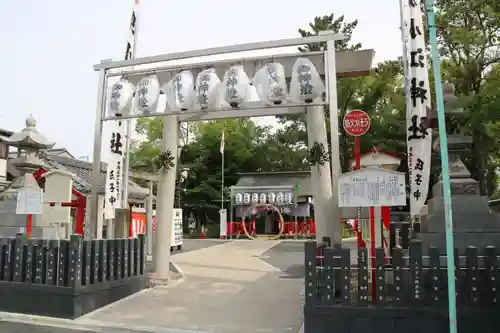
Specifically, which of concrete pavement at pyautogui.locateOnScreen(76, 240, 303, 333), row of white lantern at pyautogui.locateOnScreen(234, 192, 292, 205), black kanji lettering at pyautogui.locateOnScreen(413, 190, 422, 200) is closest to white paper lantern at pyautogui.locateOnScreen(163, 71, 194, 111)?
concrete pavement at pyautogui.locateOnScreen(76, 240, 303, 333)

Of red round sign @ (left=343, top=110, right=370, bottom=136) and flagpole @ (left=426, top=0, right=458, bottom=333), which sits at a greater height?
red round sign @ (left=343, top=110, right=370, bottom=136)

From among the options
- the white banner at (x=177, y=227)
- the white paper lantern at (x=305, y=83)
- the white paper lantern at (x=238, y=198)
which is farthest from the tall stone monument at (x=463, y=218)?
the white paper lantern at (x=238, y=198)

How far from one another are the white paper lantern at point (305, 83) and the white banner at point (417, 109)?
1.65 m

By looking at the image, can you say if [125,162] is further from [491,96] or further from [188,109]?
[491,96]

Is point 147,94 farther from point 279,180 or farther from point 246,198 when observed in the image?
point 279,180

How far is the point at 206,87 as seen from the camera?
888cm

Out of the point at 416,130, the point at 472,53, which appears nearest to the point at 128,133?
the point at 416,130

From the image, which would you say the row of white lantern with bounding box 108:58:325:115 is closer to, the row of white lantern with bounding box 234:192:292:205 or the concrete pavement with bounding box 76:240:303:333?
the concrete pavement with bounding box 76:240:303:333

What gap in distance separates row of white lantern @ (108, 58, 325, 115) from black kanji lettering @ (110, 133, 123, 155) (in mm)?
569

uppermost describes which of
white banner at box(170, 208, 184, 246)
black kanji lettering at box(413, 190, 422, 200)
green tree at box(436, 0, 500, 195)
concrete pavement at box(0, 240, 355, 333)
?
green tree at box(436, 0, 500, 195)

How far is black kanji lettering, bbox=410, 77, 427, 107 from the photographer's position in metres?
7.49

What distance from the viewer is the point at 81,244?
297 inches

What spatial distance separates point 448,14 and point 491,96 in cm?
464

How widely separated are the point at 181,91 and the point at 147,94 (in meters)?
0.83
